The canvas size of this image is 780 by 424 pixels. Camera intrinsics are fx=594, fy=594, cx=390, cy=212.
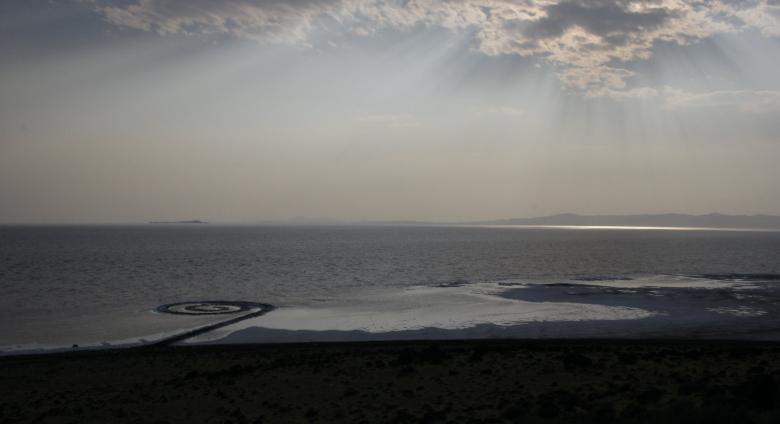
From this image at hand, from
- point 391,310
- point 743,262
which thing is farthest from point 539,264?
point 391,310

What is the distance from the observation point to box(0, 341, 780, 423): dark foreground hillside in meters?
16.6

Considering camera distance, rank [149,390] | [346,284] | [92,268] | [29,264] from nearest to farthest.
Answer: [149,390], [346,284], [92,268], [29,264]

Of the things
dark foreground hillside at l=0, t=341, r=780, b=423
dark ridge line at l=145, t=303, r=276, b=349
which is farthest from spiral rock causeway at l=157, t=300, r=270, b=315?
dark foreground hillside at l=0, t=341, r=780, b=423

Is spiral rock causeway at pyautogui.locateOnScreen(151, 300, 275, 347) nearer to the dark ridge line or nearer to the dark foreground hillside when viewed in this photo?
the dark ridge line

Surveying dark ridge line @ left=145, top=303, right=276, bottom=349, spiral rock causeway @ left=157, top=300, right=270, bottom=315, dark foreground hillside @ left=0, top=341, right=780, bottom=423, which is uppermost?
dark foreground hillside @ left=0, top=341, right=780, bottom=423

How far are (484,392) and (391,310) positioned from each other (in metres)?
26.8

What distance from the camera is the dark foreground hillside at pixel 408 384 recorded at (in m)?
16.6

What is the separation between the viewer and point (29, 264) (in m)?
92.1

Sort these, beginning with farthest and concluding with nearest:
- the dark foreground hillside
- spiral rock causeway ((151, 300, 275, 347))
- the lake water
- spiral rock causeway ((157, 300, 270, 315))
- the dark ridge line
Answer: spiral rock causeway ((157, 300, 270, 315))
spiral rock causeway ((151, 300, 275, 347))
the lake water
the dark ridge line
the dark foreground hillside

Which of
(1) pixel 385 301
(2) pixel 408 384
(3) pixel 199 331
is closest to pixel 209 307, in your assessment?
(3) pixel 199 331

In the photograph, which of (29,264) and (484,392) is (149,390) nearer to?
(484,392)

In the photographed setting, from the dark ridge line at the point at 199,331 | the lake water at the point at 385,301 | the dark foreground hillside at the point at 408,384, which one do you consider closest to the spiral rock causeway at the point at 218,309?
the dark ridge line at the point at 199,331

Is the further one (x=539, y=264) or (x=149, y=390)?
(x=539, y=264)

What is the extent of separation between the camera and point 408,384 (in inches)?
837
